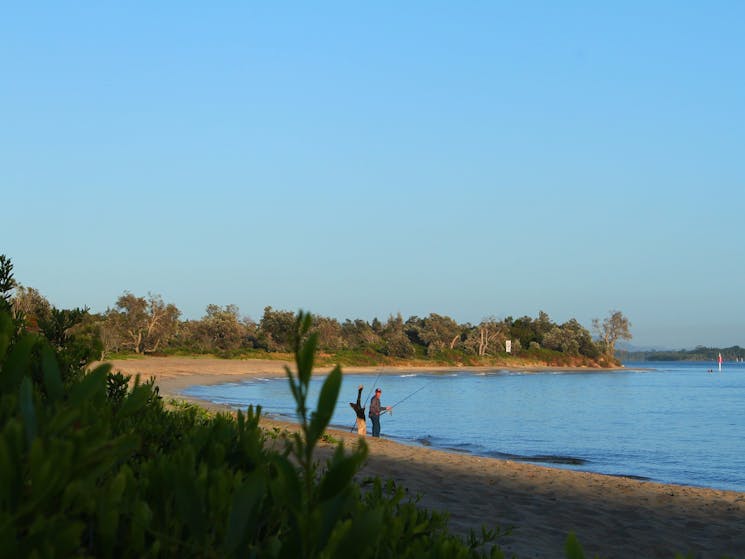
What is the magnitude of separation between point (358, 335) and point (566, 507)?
320 feet

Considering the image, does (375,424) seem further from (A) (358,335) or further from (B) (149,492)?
(A) (358,335)

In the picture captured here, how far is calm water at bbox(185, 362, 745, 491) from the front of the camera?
2397cm

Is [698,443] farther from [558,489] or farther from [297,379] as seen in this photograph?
[297,379]

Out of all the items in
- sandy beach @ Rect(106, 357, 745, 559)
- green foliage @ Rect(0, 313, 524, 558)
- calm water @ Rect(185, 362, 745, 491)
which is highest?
green foliage @ Rect(0, 313, 524, 558)

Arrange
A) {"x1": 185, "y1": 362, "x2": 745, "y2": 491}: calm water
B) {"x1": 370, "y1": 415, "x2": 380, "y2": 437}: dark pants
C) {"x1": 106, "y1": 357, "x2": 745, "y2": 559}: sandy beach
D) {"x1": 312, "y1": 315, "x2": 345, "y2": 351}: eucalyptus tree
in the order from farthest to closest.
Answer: {"x1": 312, "y1": 315, "x2": 345, "y2": 351}: eucalyptus tree, {"x1": 185, "y1": 362, "x2": 745, "y2": 491}: calm water, {"x1": 370, "y1": 415, "x2": 380, "y2": 437}: dark pants, {"x1": 106, "y1": 357, "x2": 745, "y2": 559}: sandy beach

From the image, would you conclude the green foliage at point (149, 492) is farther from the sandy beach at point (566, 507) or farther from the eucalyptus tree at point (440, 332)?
the eucalyptus tree at point (440, 332)

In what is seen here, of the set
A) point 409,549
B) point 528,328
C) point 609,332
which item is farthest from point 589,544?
point 609,332

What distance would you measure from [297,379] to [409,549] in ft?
2.93

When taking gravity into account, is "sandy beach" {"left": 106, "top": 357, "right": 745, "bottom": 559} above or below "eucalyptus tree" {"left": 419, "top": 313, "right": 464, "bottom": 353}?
below

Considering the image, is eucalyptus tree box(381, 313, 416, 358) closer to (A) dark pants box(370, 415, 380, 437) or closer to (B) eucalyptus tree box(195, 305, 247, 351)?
(B) eucalyptus tree box(195, 305, 247, 351)

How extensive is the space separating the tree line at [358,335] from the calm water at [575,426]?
15647 mm

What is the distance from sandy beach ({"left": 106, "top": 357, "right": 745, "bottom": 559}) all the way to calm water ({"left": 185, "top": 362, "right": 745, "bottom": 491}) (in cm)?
551

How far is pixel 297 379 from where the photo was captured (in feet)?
3.66

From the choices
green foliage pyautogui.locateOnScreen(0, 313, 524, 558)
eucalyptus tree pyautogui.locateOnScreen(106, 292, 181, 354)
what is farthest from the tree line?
green foliage pyautogui.locateOnScreen(0, 313, 524, 558)
